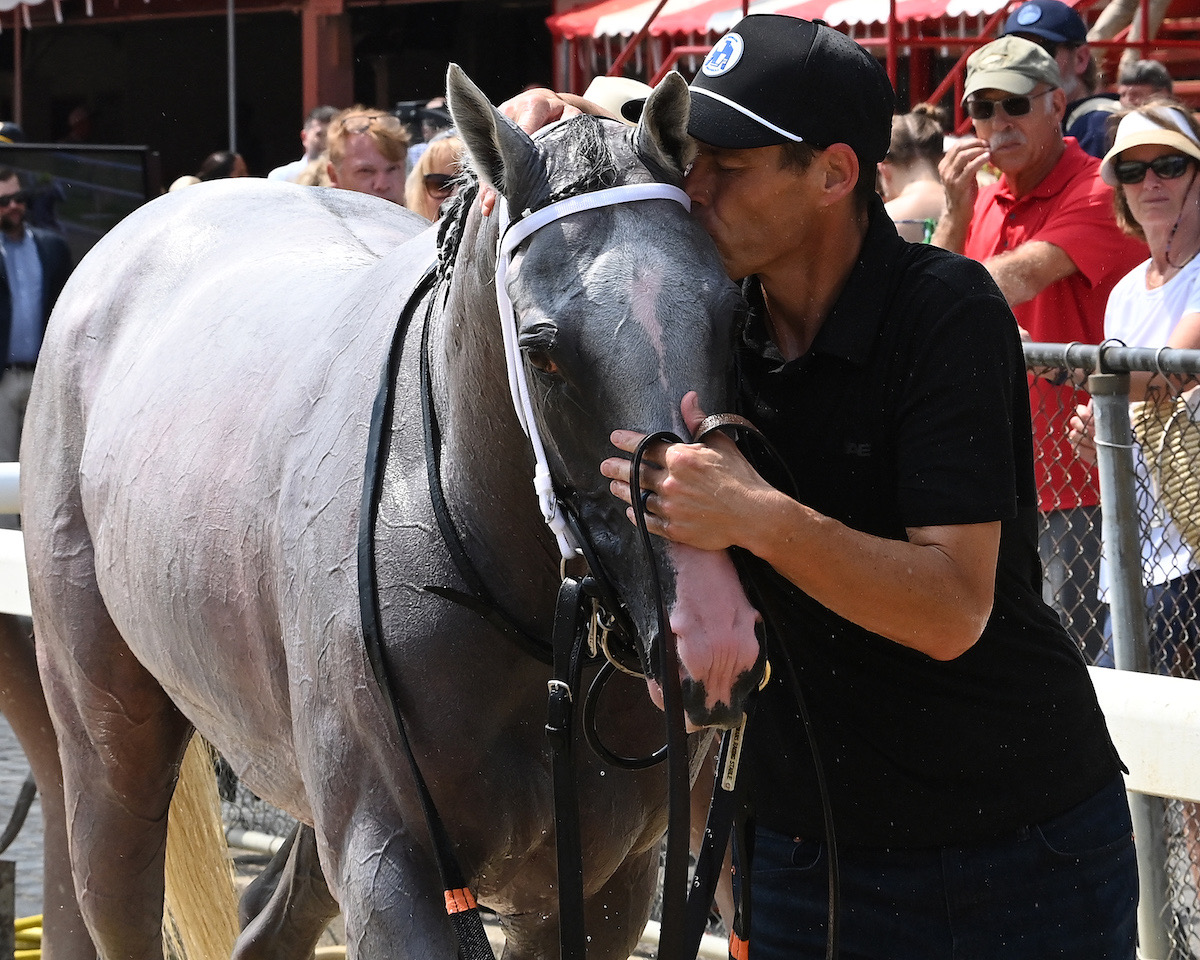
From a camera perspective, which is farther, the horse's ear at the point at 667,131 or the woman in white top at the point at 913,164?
the woman in white top at the point at 913,164

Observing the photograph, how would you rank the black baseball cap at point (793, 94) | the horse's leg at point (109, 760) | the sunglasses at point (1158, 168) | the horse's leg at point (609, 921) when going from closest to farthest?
1. the black baseball cap at point (793, 94)
2. the horse's leg at point (609, 921)
3. the horse's leg at point (109, 760)
4. the sunglasses at point (1158, 168)

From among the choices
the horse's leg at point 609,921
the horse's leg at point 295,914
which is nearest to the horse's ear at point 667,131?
the horse's leg at point 609,921

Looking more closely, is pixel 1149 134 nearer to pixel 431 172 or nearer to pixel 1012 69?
pixel 1012 69

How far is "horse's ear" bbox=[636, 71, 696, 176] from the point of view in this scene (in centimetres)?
191

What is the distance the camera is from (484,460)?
2162 millimetres

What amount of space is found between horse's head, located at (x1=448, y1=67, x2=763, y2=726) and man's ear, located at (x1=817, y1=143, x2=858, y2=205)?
185 mm

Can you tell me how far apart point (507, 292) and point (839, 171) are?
0.46 metres

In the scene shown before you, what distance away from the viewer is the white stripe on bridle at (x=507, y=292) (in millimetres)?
1871

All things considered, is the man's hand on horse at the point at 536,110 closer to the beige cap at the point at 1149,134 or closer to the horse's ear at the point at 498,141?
the horse's ear at the point at 498,141

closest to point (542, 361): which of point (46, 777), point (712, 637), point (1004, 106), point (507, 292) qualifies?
point (507, 292)

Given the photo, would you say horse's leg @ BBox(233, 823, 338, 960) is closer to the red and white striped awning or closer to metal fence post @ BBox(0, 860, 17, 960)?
metal fence post @ BBox(0, 860, 17, 960)

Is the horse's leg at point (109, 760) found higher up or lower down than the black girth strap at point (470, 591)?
lower down

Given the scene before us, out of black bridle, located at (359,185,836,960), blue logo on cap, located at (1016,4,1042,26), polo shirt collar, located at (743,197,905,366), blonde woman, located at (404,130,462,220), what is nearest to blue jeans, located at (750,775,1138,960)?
black bridle, located at (359,185,836,960)

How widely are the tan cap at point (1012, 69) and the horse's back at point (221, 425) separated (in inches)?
79.0
